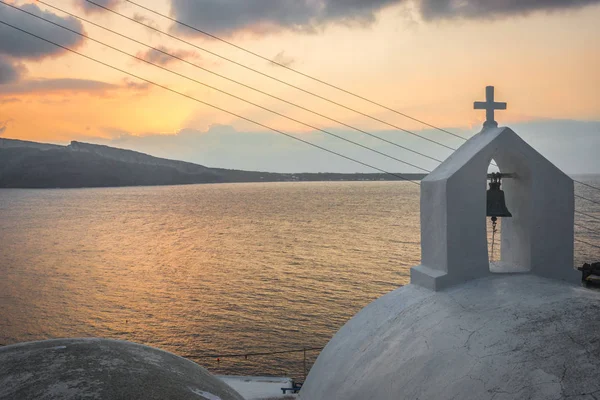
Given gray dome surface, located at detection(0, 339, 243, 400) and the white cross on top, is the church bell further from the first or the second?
gray dome surface, located at detection(0, 339, 243, 400)

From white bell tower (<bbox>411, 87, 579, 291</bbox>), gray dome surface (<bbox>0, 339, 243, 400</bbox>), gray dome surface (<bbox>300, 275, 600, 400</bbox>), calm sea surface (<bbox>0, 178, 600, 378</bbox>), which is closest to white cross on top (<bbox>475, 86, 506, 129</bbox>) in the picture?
white bell tower (<bbox>411, 87, 579, 291</bbox>)

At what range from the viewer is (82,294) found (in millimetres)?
45531

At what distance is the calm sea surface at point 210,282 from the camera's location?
110 feet

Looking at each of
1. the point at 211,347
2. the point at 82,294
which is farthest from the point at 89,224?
the point at 211,347

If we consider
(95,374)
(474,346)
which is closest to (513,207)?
(474,346)

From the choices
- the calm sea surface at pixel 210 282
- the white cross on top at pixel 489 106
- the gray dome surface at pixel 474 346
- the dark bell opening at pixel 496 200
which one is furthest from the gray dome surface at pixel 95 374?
the calm sea surface at pixel 210 282

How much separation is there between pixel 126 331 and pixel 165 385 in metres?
31.9

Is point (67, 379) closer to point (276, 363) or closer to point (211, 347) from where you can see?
point (276, 363)

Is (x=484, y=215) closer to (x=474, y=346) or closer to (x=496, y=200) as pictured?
(x=496, y=200)

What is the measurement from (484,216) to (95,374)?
5622 millimetres

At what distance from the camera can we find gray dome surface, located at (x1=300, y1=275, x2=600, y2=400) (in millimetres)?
4758

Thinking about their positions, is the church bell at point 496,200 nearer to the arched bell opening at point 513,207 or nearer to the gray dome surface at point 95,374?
the arched bell opening at point 513,207

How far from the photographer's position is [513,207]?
26.6 ft

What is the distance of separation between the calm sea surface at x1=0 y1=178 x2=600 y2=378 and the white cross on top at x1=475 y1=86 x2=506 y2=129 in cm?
1813
